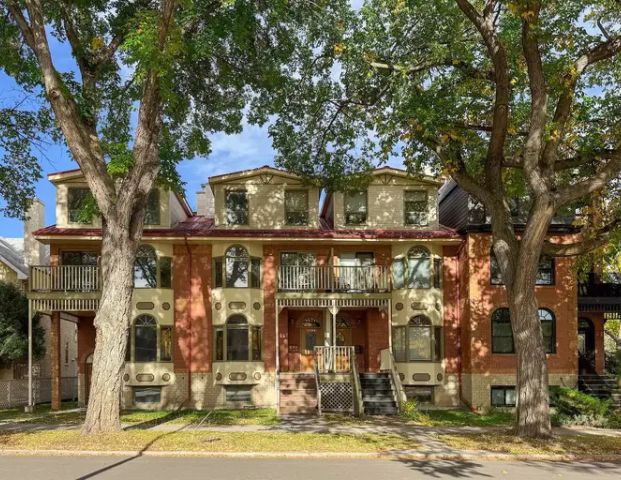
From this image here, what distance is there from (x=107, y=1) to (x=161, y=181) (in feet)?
15.8

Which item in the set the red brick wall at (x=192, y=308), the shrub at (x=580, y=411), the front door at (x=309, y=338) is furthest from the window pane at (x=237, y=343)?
the shrub at (x=580, y=411)

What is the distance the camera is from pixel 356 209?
84.0 ft

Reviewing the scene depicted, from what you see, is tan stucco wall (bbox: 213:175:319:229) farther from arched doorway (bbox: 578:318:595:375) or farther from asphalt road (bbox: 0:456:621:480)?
asphalt road (bbox: 0:456:621:480)

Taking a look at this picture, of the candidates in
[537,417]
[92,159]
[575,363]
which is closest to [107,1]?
[92,159]

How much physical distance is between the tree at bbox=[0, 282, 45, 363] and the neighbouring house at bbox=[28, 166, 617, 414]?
2987 millimetres

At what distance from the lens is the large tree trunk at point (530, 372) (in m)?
14.6

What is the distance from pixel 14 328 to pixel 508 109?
21034mm

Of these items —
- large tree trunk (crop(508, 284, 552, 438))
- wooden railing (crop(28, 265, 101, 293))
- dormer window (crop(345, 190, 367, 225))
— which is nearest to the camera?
large tree trunk (crop(508, 284, 552, 438))

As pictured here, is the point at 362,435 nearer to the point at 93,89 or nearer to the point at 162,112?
the point at 162,112

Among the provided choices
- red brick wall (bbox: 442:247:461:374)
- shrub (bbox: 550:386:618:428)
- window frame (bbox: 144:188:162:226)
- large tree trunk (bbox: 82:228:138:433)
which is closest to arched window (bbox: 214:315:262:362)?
window frame (bbox: 144:188:162:226)

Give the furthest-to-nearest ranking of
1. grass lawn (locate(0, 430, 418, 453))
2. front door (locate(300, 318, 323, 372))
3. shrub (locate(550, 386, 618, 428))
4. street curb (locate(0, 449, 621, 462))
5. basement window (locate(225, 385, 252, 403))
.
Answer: front door (locate(300, 318, 323, 372)) < basement window (locate(225, 385, 252, 403)) < shrub (locate(550, 386, 618, 428)) < grass lawn (locate(0, 430, 418, 453)) < street curb (locate(0, 449, 621, 462))

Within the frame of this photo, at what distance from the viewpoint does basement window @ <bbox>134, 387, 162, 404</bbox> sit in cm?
2427

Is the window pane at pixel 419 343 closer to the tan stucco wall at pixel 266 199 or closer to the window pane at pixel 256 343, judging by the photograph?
the tan stucco wall at pixel 266 199

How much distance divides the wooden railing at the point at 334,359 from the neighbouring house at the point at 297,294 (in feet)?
0.18
